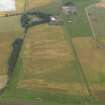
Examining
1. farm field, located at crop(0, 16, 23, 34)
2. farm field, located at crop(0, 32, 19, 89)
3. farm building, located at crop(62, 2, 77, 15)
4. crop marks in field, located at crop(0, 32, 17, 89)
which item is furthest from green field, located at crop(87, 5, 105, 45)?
crop marks in field, located at crop(0, 32, 17, 89)

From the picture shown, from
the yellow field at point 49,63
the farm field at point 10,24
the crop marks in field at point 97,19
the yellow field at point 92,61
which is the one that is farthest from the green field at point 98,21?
the farm field at point 10,24

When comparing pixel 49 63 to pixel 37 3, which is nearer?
pixel 49 63

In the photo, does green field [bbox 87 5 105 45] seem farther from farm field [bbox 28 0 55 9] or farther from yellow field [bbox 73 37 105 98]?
farm field [bbox 28 0 55 9]

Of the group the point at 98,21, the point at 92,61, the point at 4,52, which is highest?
the point at 98,21

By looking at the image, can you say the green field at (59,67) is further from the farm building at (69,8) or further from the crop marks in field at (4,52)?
the farm building at (69,8)

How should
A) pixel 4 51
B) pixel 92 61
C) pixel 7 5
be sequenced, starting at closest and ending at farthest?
1. pixel 92 61
2. pixel 4 51
3. pixel 7 5

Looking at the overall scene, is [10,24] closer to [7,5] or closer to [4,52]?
[7,5]

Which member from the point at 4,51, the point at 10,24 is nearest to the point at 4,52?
the point at 4,51

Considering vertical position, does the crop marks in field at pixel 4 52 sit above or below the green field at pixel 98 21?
below
